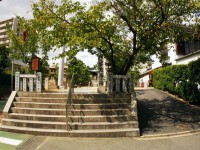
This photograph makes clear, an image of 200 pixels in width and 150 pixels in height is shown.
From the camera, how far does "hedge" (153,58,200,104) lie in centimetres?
1318

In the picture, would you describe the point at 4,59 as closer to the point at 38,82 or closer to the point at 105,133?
the point at 38,82

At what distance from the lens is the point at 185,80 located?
14.5m

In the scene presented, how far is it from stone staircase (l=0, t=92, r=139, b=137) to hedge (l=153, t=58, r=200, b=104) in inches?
201

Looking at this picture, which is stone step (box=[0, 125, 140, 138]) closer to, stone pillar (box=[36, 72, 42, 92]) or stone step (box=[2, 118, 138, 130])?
stone step (box=[2, 118, 138, 130])

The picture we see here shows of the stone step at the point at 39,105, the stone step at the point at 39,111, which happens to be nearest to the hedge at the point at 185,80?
the stone step at the point at 39,105

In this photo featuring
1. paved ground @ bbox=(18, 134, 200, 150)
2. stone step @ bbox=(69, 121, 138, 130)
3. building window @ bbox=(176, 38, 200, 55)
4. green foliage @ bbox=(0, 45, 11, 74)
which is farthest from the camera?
green foliage @ bbox=(0, 45, 11, 74)

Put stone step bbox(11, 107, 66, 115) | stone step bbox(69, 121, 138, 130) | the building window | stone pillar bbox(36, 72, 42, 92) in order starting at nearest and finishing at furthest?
stone step bbox(69, 121, 138, 130)
stone step bbox(11, 107, 66, 115)
stone pillar bbox(36, 72, 42, 92)
the building window

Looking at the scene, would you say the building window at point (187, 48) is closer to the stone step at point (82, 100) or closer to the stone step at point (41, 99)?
the stone step at point (82, 100)

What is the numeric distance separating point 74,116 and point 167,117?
4.54 metres

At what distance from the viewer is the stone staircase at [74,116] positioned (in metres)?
8.62

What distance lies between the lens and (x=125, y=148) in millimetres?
7293

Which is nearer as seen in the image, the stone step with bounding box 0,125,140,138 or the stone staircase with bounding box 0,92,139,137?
the stone step with bounding box 0,125,140,138

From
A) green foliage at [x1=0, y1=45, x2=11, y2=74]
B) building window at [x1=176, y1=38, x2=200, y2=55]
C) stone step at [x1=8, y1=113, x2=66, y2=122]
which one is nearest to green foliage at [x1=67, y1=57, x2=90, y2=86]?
green foliage at [x1=0, y1=45, x2=11, y2=74]

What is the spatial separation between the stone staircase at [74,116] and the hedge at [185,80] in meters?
5.11
